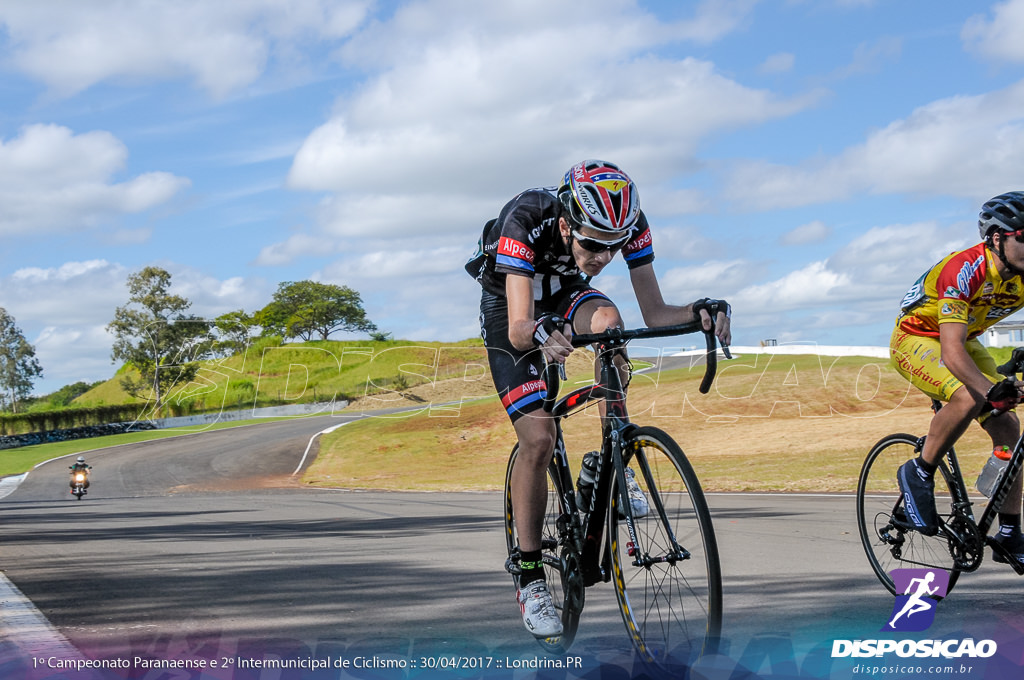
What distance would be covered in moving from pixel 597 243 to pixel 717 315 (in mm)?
619

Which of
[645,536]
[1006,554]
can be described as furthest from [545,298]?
[1006,554]

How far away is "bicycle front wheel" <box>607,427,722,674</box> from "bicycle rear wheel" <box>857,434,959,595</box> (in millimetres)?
2082

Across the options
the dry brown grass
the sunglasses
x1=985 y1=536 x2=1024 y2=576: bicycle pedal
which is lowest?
the dry brown grass

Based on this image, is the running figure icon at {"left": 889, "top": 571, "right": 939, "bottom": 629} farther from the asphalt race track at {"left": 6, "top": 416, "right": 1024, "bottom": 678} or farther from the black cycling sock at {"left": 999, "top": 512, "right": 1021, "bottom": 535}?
the black cycling sock at {"left": 999, "top": 512, "right": 1021, "bottom": 535}

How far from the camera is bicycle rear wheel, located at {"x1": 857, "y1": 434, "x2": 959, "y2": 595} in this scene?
529 centimetres

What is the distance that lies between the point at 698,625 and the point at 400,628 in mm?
1766

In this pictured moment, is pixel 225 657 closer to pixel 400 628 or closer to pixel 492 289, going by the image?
pixel 400 628

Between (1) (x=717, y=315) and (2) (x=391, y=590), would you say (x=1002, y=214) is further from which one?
(2) (x=391, y=590)

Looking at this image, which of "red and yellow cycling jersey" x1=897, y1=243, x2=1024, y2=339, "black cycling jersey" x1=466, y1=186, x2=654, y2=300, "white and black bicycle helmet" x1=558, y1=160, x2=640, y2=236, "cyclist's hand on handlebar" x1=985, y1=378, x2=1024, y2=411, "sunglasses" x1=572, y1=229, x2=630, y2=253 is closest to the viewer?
"white and black bicycle helmet" x1=558, y1=160, x2=640, y2=236

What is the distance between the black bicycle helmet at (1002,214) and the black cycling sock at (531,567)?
108 inches

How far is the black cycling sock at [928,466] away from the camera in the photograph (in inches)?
205

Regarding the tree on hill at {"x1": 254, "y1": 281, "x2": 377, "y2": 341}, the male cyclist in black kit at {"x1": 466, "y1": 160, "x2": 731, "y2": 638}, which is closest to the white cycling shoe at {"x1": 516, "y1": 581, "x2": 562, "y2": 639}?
the male cyclist in black kit at {"x1": 466, "y1": 160, "x2": 731, "y2": 638}

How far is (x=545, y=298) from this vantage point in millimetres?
4668

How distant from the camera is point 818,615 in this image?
480 centimetres
